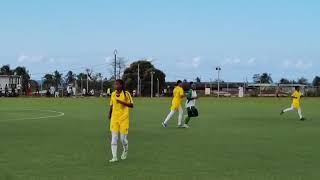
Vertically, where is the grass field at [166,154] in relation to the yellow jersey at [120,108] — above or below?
below

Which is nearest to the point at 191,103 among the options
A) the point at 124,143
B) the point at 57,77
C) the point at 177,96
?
the point at 177,96

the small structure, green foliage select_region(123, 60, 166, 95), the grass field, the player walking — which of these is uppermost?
green foliage select_region(123, 60, 166, 95)

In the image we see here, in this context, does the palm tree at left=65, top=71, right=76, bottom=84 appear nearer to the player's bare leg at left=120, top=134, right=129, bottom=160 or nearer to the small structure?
the small structure

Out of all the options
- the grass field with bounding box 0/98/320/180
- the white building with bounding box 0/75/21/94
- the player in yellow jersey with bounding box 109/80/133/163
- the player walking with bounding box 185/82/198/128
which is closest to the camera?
the grass field with bounding box 0/98/320/180

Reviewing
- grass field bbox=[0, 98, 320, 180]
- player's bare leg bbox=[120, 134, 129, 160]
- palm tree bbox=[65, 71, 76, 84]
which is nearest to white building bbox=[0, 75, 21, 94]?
palm tree bbox=[65, 71, 76, 84]

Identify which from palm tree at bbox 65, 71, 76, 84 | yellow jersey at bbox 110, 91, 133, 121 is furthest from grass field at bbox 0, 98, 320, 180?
palm tree at bbox 65, 71, 76, 84

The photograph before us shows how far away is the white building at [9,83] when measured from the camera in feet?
279

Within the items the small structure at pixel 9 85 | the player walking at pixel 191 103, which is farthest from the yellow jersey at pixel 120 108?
the small structure at pixel 9 85

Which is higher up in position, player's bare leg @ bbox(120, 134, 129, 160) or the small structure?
the small structure

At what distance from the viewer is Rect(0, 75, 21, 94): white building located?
84.9m

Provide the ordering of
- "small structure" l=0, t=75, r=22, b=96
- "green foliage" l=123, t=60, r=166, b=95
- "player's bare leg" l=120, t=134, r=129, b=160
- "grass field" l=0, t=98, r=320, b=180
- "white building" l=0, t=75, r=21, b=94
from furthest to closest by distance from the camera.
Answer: "green foliage" l=123, t=60, r=166, b=95 < "white building" l=0, t=75, r=21, b=94 < "small structure" l=0, t=75, r=22, b=96 < "player's bare leg" l=120, t=134, r=129, b=160 < "grass field" l=0, t=98, r=320, b=180

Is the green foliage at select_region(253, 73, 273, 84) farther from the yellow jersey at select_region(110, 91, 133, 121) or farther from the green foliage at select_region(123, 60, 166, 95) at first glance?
the yellow jersey at select_region(110, 91, 133, 121)

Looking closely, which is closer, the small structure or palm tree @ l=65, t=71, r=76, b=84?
the small structure

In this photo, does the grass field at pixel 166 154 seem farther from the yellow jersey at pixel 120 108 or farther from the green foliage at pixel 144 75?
the green foliage at pixel 144 75
